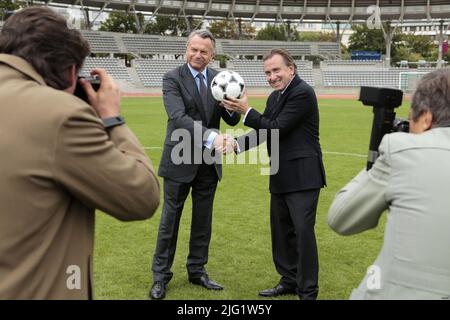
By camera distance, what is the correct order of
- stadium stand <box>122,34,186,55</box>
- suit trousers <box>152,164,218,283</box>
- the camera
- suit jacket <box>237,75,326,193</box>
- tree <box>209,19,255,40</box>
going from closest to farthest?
the camera < suit jacket <box>237,75,326,193</box> < suit trousers <box>152,164,218,283</box> < stadium stand <box>122,34,186,55</box> < tree <box>209,19,255,40</box>

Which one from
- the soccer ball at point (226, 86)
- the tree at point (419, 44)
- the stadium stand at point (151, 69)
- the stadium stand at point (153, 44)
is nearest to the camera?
the soccer ball at point (226, 86)

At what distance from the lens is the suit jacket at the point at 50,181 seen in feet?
5.60

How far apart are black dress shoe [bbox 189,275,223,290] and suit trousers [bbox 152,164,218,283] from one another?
4 centimetres

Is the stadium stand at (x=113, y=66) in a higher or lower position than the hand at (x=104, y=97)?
lower

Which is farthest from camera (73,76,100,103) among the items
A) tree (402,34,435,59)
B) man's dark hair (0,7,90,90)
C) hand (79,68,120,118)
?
tree (402,34,435,59)

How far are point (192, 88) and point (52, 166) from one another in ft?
11.2

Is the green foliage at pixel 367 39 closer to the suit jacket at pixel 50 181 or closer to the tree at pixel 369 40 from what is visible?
the tree at pixel 369 40

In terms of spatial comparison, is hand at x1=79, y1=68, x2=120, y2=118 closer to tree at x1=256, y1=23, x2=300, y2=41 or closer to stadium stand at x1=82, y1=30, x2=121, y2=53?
stadium stand at x1=82, y1=30, x2=121, y2=53

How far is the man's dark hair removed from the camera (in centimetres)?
184

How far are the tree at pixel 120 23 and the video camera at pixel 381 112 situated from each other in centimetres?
6040

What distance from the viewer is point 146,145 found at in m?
14.3

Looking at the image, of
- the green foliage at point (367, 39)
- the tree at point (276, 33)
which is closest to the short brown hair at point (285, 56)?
the tree at point (276, 33)

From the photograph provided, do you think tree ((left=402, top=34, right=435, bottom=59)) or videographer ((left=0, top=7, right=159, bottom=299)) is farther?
tree ((left=402, top=34, right=435, bottom=59))
